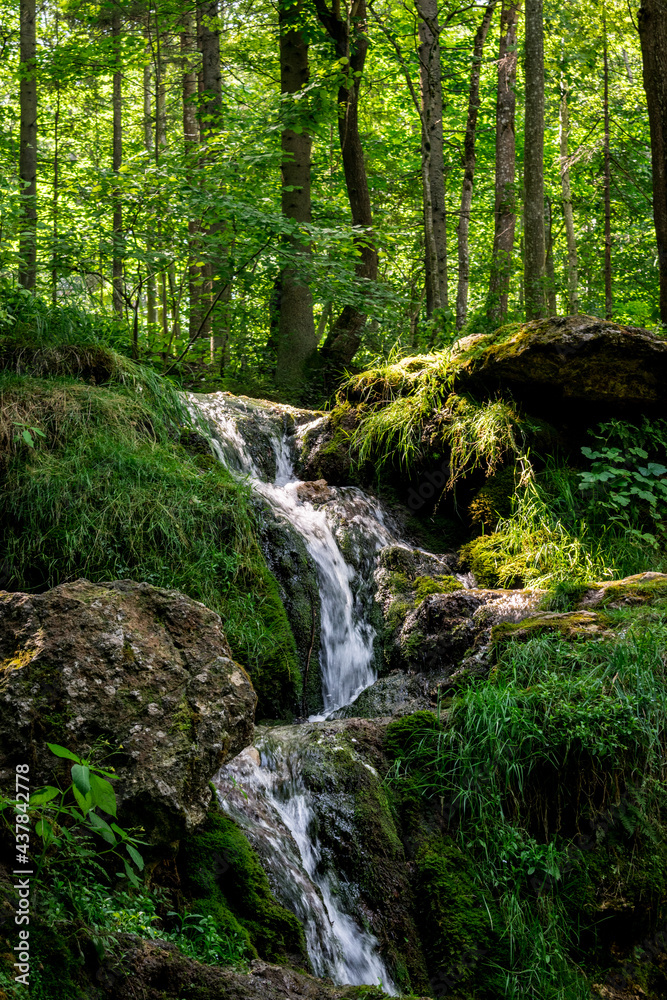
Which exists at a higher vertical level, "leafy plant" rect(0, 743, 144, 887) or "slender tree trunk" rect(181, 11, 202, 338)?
"slender tree trunk" rect(181, 11, 202, 338)

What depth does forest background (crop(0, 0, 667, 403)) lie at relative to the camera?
7230 mm

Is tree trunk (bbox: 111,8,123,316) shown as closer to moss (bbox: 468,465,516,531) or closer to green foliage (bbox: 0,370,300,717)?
green foliage (bbox: 0,370,300,717)

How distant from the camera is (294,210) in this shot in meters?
10.1

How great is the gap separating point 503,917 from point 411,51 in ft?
38.5

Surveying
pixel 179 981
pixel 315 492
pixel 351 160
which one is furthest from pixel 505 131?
pixel 179 981

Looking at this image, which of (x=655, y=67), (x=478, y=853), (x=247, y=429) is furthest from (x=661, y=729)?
(x=655, y=67)

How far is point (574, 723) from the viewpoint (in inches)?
154

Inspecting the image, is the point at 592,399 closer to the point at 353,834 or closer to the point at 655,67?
the point at 655,67

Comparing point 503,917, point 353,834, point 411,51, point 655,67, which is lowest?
point 503,917

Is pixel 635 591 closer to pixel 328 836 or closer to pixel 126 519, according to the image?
pixel 328 836

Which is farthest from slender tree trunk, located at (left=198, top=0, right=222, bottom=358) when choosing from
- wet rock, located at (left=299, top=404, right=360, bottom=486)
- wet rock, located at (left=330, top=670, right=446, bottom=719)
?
wet rock, located at (left=330, top=670, right=446, bottom=719)

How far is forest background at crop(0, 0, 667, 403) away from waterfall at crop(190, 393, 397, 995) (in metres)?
1.19

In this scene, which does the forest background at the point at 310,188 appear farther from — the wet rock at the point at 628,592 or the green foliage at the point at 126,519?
the wet rock at the point at 628,592

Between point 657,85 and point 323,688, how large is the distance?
6840mm
